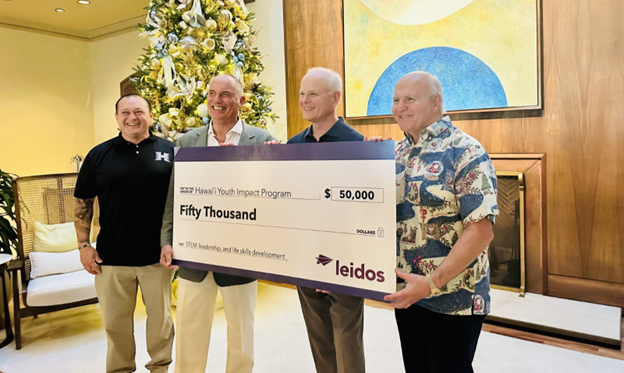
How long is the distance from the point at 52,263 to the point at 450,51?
11.4 feet

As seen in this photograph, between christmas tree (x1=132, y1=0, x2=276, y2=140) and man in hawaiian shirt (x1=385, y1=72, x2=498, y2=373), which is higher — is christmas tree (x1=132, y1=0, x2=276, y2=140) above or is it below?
above

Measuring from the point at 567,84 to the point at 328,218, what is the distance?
2.55 meters

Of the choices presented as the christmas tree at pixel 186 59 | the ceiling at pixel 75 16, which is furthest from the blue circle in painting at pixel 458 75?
the ceiling at pixel 75 16

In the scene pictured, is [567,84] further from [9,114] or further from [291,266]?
[9,114]

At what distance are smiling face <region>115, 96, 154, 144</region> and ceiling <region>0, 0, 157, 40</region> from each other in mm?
4219

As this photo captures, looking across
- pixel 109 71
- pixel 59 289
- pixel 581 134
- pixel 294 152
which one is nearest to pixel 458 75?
pixel 581 134

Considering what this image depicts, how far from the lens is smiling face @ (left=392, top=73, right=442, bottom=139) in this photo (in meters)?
1.42

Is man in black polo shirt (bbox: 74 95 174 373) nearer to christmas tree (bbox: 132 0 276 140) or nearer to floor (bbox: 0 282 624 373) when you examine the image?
floor (bbox: 0 282 624 373)

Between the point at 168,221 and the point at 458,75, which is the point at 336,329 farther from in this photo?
the point at 458,75

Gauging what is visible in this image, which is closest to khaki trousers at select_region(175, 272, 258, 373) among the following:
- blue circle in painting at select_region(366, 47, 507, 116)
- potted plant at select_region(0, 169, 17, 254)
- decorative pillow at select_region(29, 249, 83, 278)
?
decorative pillow at select_region(29, 249, 83, 278)

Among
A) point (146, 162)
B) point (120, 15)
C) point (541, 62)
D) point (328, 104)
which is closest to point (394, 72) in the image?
point (541, 62)

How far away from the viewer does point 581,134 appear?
10.2ft

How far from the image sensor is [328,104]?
5.93 ft

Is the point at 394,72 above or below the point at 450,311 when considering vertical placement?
above
